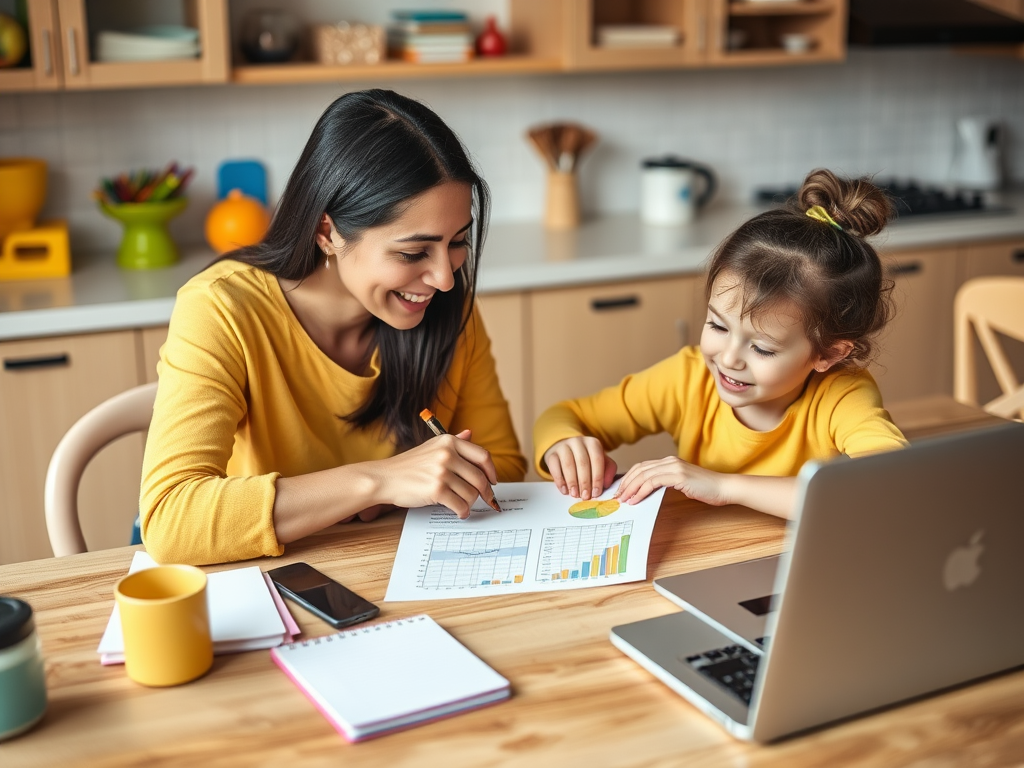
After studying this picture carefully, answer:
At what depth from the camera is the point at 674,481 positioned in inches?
56.9

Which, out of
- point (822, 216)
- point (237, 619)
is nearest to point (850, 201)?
point (822, 216)

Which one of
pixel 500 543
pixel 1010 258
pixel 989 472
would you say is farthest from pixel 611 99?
pixel 989 472

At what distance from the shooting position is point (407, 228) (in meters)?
1.49

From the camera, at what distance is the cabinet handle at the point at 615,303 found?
116 inches

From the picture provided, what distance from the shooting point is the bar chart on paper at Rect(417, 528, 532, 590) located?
50.4 inches

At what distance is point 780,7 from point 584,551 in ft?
7.83

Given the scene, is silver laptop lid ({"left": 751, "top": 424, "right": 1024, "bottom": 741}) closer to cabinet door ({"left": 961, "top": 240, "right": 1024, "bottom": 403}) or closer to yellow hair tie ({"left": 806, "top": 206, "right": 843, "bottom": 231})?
yellow hair tie ({"left": 806, "top": 206, "right": 843, "bottom": 231})

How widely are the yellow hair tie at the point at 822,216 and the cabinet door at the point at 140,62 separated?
66.4 inches

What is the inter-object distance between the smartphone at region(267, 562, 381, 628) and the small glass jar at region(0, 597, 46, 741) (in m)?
Answer: 0.30

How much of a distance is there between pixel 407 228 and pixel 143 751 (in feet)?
2.48

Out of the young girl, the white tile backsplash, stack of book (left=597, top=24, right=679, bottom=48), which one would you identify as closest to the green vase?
the white tile backsplash

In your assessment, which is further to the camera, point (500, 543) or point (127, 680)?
point (500, 543)

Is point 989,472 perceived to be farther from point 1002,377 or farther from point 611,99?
point 611,99

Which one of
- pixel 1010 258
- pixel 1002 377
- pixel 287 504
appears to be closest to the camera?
pixel 287 504
